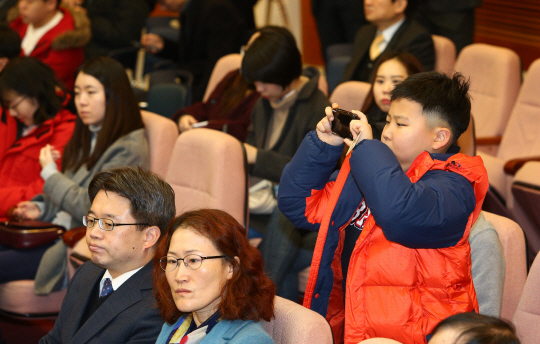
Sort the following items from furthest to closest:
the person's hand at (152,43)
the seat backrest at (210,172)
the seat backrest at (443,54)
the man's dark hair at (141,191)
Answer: the person's hand at (152,43) < the seat backrest at (443,54) < the seat backrest at (210,172) < the man's dark hair at (141,191)

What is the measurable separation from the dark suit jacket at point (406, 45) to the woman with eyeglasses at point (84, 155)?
1.55m

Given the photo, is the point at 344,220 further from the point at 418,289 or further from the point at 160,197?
the point at 160,197

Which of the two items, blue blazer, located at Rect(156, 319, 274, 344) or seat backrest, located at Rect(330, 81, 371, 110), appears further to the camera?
seat backrest, located at Rect(330, 81, 371, 110)

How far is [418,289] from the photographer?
4.83 ft

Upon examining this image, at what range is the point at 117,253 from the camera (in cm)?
184

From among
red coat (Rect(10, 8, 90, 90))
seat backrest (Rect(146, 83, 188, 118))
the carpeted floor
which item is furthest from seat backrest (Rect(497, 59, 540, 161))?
red coat (Rect(10, 8, 90, 90))

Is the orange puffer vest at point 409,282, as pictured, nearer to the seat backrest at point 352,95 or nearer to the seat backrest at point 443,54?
the seat backrest at point 352,95

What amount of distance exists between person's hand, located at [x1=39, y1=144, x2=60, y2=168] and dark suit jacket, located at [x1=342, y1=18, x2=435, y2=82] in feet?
5.87

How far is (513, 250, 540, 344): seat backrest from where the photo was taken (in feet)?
5.54

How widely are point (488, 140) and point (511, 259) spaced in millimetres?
1791

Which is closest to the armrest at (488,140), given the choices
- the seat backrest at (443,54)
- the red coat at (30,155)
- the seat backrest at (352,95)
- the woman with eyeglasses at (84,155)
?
the seat backrest at (443,54)

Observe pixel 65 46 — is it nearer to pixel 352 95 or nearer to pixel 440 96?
pixel 352 95

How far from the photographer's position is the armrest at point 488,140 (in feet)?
11.7

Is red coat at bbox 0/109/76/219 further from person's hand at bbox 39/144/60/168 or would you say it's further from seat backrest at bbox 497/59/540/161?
seat backrest at bbox 497/59/540/161
